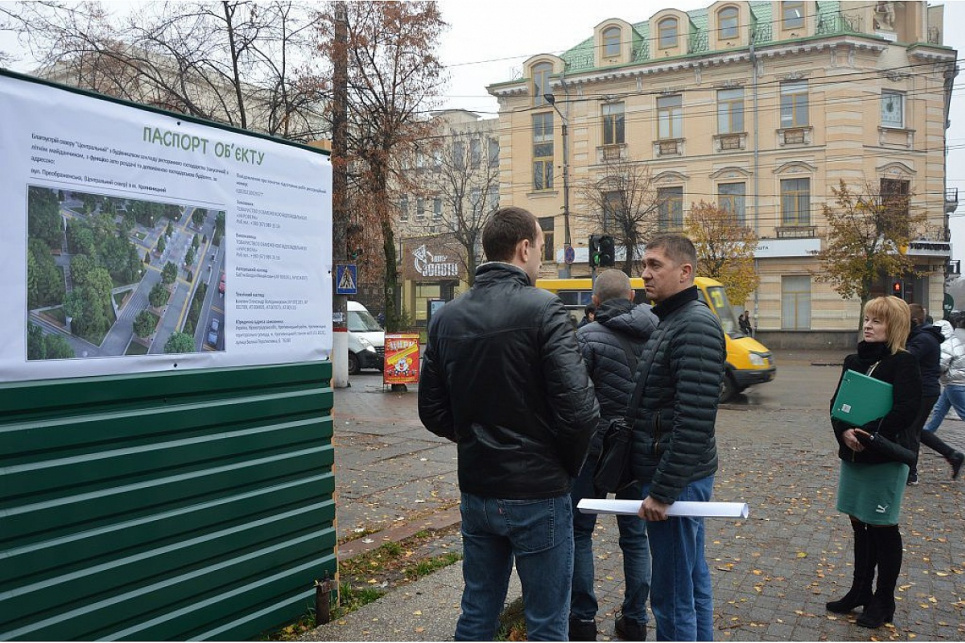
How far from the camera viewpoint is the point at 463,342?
→ 3074mm

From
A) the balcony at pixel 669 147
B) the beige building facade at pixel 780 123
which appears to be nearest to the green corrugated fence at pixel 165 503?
the beige building facade at pixel 780 123

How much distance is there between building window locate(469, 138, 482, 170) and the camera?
47.2 meters

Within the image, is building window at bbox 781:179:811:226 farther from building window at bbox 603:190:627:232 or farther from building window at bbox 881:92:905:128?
building window at bbox 603:190:627:232

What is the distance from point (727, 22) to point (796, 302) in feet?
44.8

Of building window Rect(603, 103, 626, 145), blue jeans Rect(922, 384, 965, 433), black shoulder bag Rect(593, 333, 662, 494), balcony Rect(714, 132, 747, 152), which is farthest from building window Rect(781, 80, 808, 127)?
black shoulder bag Rect(593, 333, 662, 494)

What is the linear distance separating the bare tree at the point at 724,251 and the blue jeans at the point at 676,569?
3049cm

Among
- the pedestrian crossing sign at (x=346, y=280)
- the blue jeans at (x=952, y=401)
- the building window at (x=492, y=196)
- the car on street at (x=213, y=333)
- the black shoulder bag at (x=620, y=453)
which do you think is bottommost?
the blue jeans at (x=952, y=401)

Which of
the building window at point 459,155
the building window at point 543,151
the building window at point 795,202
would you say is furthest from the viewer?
the building window at point 459,155

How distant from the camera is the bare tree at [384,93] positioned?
18453 millimetres

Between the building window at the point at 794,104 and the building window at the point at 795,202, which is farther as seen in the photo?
the building window at the point at 795,202

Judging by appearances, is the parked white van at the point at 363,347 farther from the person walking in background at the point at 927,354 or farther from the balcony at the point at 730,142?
the balcony at the point at 730,142

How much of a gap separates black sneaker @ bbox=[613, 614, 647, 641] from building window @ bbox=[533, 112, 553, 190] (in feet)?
126

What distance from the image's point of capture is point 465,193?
148ft

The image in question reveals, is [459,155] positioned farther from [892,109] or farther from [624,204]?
[892,109]
